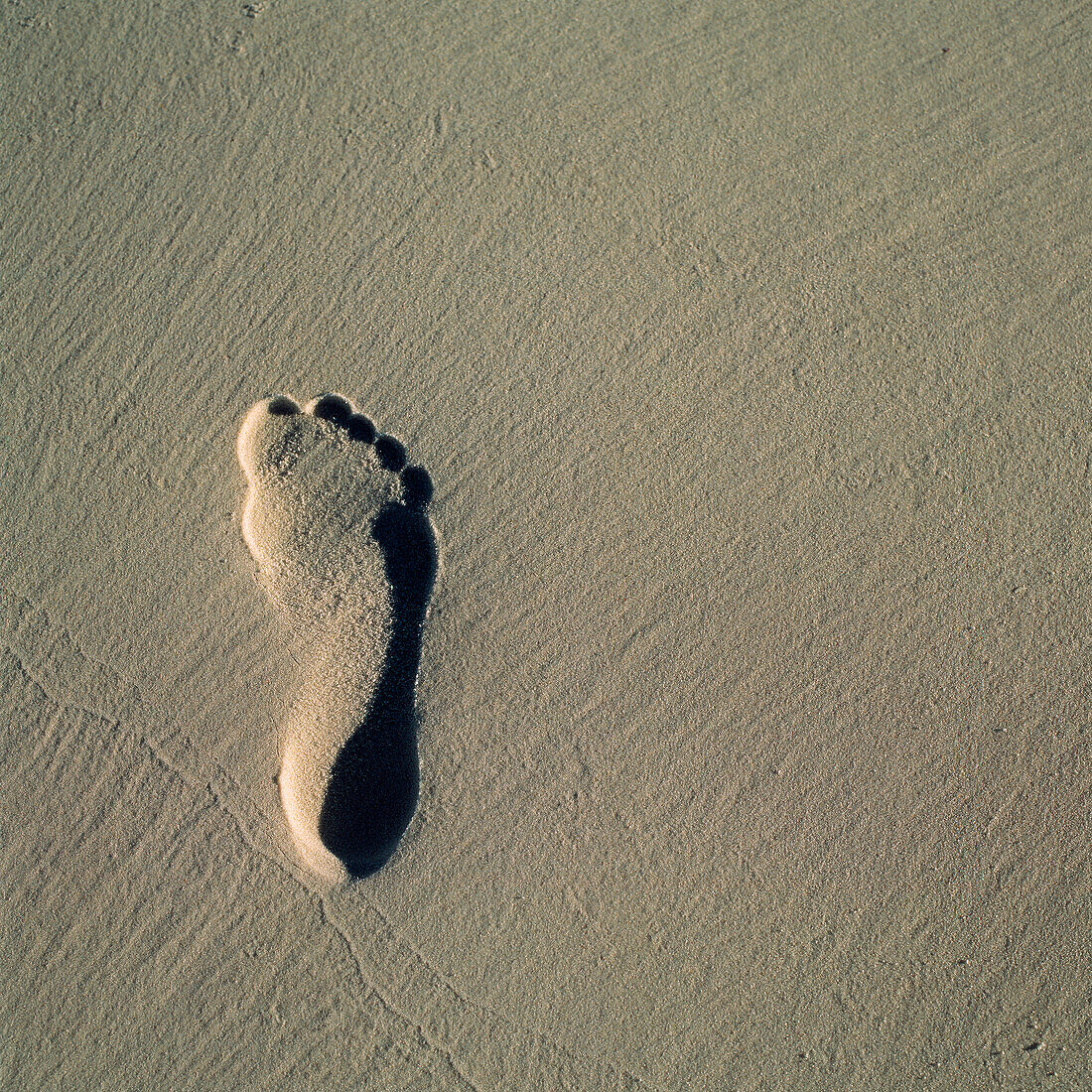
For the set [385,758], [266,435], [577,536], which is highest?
[577,536]

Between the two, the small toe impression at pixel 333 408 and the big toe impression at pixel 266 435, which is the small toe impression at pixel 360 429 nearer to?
the small toe impression at pixel 333 408

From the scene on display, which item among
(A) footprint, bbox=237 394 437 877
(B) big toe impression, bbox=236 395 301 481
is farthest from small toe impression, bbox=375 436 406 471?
(B) big toe impression, bbox=236 395 301 481

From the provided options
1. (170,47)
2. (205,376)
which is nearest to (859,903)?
(205,376)

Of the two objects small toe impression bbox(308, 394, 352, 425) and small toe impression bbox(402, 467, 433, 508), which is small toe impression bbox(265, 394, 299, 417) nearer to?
small toe impression bbox(308, 394, 352, 425)

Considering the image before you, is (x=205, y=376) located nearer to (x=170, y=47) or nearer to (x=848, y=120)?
(x=170, y=47)

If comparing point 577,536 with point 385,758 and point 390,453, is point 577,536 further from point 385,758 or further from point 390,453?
point 385,758

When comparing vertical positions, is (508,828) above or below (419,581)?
below

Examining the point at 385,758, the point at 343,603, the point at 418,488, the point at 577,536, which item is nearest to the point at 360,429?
the point at 418,488

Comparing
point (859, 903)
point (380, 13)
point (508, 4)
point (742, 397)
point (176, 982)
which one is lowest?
point (176, 982)
